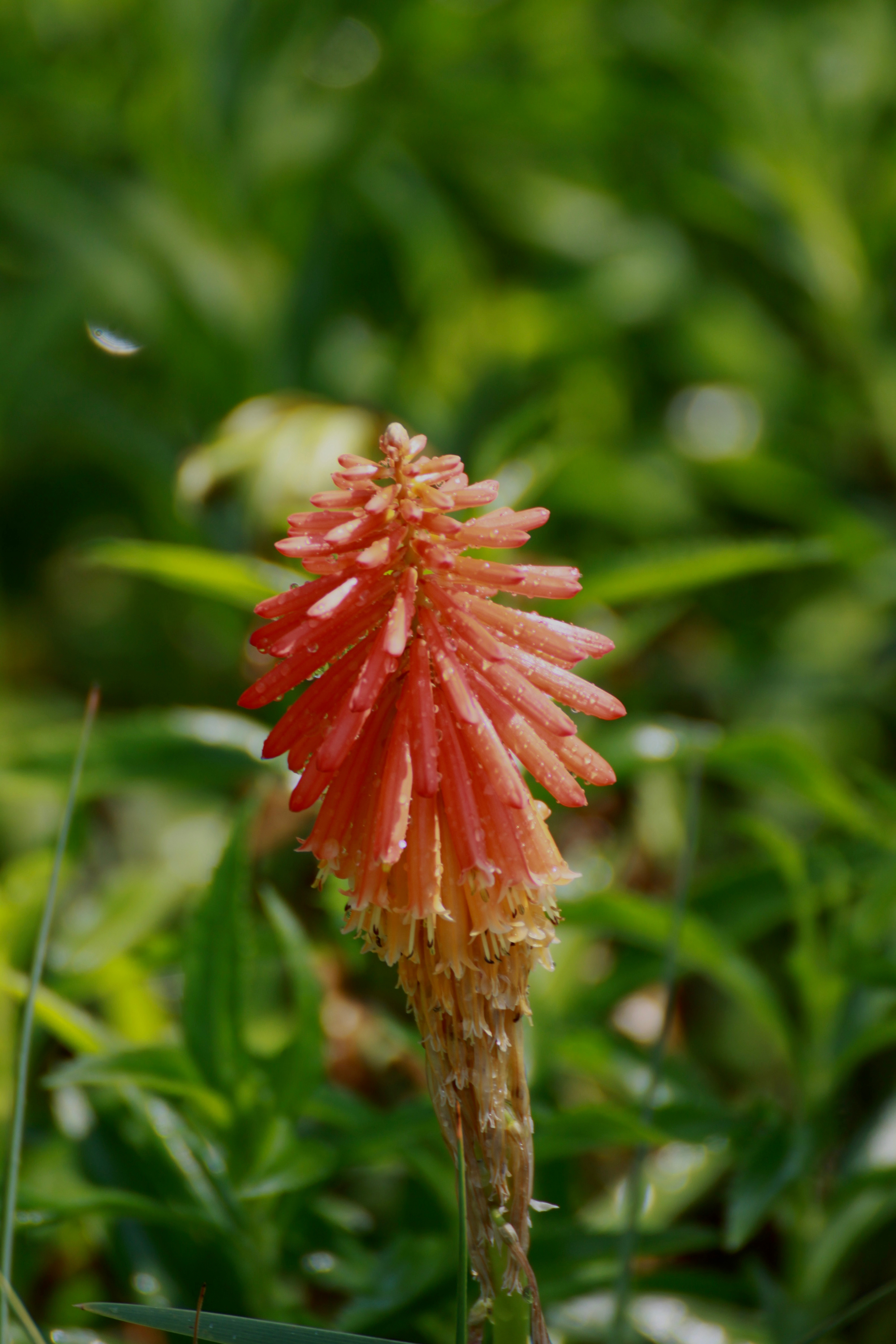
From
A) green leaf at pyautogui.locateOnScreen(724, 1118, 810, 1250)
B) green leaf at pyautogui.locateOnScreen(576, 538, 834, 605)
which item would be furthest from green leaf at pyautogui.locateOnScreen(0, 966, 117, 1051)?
green leaf at pyautogui.locateOnScreen(576, 538, 834, 605)

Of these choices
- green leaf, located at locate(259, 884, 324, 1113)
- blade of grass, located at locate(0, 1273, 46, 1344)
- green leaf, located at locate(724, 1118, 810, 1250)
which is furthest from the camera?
green leaf, located at locate(259, 884, 324, 1113)

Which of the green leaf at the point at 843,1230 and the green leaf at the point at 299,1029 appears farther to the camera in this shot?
the green leaf at the point at 843,1230

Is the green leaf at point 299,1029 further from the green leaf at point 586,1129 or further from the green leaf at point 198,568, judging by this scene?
the green leaf at point 198,568

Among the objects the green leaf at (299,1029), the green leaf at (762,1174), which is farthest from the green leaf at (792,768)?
the green leaf at (299,1029)

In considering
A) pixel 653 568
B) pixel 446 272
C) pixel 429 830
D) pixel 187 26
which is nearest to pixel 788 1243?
pixel 653 568

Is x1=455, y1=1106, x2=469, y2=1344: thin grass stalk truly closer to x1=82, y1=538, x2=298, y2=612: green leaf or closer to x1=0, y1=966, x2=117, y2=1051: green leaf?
x1=0, y1=966, x2=117, y2=1051: green leaf

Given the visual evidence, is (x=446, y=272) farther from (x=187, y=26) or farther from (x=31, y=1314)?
(x=31, y=1314)

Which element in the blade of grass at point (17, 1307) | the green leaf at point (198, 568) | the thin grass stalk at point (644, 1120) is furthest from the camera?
Answer: the green leaf at point (198, 568)
